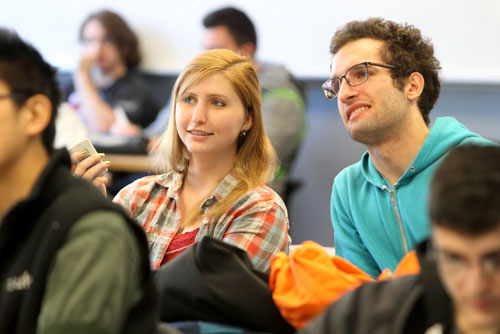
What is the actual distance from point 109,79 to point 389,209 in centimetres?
297

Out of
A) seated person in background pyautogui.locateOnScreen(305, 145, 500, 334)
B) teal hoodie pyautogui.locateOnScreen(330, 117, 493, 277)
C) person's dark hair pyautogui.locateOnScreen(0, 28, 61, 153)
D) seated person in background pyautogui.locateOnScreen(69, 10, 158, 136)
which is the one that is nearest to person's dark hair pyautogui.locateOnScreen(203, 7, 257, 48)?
seated person in background pyautogui.locateOnScreen(69, 10, 158, 136)

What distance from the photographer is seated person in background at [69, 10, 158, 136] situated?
4.39 meters

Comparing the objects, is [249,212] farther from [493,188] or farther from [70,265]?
[493,188]

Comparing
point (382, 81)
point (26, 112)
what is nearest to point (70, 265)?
point (26, 112)

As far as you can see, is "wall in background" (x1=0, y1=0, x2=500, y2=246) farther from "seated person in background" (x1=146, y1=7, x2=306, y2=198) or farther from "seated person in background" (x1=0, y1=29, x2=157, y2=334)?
"seated person in background" (x1=0, y1=29, x2=157, y2=334)

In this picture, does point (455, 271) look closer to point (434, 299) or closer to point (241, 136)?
point (434, 299)

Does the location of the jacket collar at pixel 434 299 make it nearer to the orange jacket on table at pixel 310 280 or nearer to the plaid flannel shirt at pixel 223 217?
the orange jacket on table at pixel 310 280

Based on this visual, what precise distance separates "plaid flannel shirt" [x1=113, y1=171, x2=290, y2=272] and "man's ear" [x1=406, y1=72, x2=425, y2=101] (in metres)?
0.58

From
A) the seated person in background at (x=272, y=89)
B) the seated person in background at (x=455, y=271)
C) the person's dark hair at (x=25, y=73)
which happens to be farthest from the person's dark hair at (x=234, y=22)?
the seated person in background at (x=455, y=271)

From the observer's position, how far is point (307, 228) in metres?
4.46

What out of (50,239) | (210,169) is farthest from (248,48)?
(50,239)

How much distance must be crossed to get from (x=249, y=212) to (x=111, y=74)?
2.86 metres

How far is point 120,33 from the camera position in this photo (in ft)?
15.0

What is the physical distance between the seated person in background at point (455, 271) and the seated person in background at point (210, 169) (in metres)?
0.79
